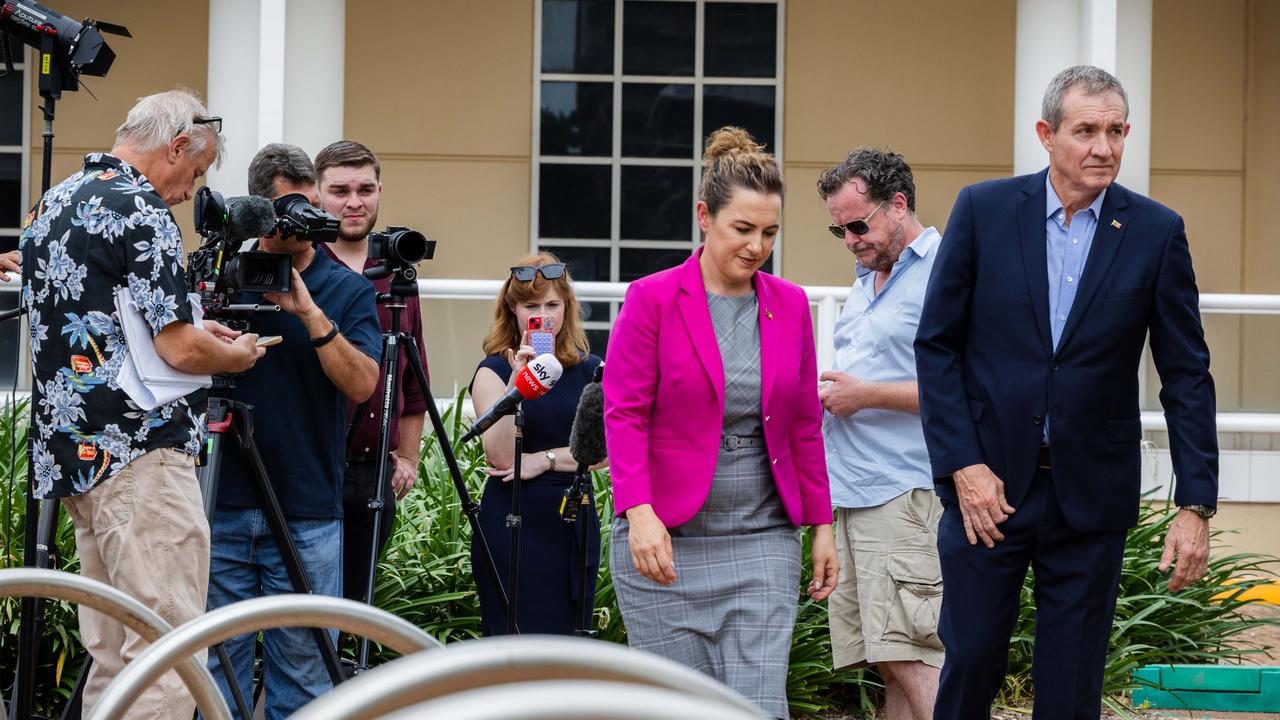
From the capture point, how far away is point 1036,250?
12.4 feet

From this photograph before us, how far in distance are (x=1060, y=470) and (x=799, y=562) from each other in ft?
2.39

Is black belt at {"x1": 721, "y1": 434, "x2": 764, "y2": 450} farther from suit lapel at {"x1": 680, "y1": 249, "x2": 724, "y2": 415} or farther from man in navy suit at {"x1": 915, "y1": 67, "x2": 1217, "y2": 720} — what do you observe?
man in navy suit at {"x1": 915, "y1": 67, "x2": 1217, "y2": 720}

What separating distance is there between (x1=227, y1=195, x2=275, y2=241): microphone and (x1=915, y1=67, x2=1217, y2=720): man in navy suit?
195cm

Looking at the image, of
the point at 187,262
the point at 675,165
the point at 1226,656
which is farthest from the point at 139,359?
the point at 675,165

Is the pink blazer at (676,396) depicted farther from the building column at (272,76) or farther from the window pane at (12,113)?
the window pane at (12,113)

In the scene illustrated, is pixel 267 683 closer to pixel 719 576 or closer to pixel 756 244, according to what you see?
pixel 719 576

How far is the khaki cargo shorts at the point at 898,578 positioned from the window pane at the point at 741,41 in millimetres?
6054

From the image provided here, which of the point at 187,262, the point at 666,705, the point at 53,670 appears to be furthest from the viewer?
the point at 53,670

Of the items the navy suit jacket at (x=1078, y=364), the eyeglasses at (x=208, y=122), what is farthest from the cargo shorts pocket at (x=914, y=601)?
the eyeglasses at (x=208, y=122)

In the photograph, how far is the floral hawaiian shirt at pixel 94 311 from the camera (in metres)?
3.71

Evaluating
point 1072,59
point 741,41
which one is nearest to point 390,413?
point 1072,59

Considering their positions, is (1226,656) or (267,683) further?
(1226,656)

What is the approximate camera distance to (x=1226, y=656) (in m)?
6.28

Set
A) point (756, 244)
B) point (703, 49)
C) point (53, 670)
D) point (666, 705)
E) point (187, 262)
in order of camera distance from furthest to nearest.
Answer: point (703, 49)
point (53, 670)
point (187, 262)
point (756, 244)
point (666, 705)
